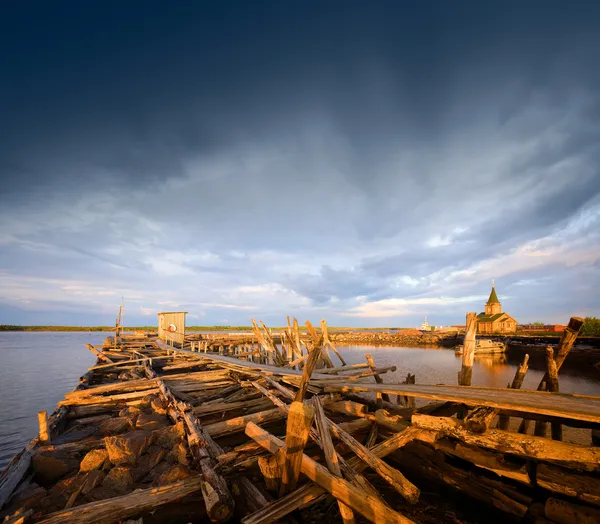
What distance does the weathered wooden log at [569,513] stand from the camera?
358 cm

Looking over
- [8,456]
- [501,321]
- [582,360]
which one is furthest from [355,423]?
[501,321]

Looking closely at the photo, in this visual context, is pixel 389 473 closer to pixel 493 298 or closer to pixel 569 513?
pixel 569 513

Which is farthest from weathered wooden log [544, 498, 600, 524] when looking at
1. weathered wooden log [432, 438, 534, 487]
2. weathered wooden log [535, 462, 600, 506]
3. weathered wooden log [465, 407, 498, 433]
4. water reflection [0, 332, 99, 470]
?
water reflection [0, 332, 99, 470]

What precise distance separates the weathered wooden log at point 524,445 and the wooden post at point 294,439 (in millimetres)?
2472

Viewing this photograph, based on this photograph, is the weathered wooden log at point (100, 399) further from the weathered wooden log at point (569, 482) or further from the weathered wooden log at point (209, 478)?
the weathered wooden log at point (569, 482)

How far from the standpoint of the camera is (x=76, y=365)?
28.0 meters

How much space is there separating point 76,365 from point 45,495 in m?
30.0

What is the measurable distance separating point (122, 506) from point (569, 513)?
6.06m

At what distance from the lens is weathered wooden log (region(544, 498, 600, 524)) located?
358 centimetres

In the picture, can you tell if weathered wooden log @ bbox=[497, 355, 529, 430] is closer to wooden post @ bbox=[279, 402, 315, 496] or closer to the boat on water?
wooden post @ bbox=[279, 402, 315, 496]

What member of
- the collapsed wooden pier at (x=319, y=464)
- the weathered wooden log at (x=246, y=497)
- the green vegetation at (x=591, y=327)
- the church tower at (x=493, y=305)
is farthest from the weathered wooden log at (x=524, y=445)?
the church tower at (x=493, y=305)

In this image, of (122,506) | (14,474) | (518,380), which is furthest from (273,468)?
(518,380)

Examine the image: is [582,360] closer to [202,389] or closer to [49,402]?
[202,389]

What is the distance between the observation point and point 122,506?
3914 mm
